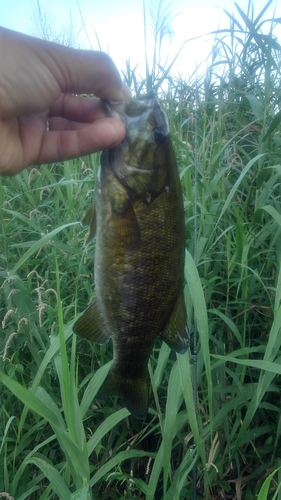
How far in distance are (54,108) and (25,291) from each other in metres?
0.74

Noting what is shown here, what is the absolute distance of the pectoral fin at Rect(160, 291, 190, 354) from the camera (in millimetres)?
1158

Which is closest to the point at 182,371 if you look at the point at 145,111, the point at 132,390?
the point at 132,390

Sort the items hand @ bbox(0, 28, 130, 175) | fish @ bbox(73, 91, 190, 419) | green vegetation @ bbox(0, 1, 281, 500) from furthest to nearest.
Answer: green vegetation @ bbox(0, 1, 281, 500), hand @ bbox(0, 28, 130, 175), fish @ bbox(73, 91, 190, 419)

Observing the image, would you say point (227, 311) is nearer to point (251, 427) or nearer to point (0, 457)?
point (251, 427)

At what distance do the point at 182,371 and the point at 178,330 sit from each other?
0.25 m

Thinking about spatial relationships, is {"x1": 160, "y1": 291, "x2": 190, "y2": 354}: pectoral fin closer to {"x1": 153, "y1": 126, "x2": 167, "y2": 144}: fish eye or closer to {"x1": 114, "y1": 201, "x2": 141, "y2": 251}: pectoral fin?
{"x1": 114, "y1": 201, "x2": 141, "y2": 251}: pectoral fin

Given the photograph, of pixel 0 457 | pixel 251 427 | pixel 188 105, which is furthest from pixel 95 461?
pixel 188 105

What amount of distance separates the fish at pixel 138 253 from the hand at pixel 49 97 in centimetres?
9

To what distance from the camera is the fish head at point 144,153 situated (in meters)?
1.20

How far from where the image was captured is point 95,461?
174 cm

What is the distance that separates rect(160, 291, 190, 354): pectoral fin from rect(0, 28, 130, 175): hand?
0.48 m

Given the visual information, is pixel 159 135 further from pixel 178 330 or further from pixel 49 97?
pixel 178 330

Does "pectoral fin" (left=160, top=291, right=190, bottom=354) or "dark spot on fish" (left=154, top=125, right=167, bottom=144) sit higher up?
"dark spot on fish" (left=154, top=125, right=167, bottom=144)

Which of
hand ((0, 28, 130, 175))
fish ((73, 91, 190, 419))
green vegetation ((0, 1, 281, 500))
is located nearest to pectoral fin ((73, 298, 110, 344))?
fish ((73, 91, 190, 419))
